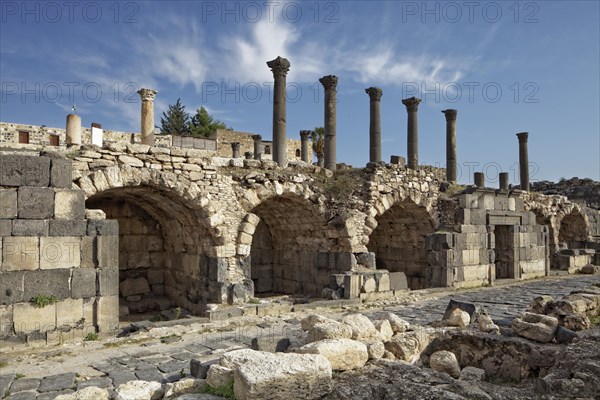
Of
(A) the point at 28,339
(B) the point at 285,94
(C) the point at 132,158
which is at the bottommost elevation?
(A) the point at 28,339

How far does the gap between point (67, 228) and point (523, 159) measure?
23.8 metres

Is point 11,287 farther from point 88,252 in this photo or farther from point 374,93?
point 374,93

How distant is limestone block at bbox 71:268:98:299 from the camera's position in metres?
8.86

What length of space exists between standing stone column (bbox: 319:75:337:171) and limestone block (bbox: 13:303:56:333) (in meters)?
10.7

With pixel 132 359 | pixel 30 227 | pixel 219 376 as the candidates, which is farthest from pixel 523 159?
pixel 219 376

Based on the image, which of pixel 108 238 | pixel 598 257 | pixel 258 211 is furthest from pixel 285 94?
pixel 598 257

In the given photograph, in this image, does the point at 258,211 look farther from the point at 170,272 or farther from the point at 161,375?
the point at 161,375

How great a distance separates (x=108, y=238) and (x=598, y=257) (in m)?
22.8

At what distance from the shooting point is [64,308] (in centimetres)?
873

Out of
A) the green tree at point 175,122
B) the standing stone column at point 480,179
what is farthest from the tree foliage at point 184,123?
the standing stone column at point 480,179

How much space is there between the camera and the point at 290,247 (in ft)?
52.1

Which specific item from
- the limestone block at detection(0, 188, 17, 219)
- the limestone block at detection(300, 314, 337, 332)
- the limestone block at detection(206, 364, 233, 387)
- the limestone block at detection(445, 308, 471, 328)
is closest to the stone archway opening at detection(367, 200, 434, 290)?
the limestone block at detection(445, 308, 471, 328)

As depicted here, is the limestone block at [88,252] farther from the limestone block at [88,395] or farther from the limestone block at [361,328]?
the limestone block at [361,328]

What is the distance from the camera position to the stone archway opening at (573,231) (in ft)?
81.9
